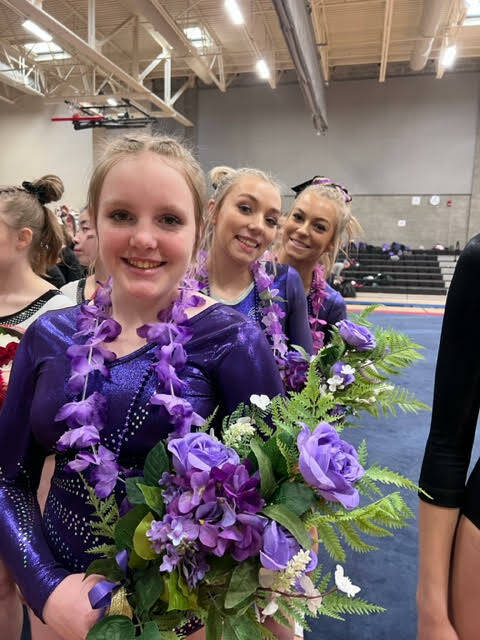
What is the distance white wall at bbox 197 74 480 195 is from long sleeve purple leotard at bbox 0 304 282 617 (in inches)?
610

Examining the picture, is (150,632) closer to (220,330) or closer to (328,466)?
(328,466)

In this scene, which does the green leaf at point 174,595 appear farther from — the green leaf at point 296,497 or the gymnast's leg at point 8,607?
the gymnast's leg at point 8,607

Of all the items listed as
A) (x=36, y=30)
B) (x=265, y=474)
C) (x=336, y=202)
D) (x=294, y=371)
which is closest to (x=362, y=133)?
(x=36, y=30)

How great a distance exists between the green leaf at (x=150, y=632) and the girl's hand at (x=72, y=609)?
20 centimetres

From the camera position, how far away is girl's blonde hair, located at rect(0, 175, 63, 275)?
2023 mm

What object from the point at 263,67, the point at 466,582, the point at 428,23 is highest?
the point at 428,23

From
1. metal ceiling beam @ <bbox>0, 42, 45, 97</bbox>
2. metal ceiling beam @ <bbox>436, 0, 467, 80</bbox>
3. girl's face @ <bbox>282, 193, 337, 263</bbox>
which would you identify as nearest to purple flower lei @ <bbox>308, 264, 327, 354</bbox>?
girl's face @ <bbox>282, 193, 337, 263</bbox>

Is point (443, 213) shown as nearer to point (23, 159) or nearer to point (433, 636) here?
point (23, 159)

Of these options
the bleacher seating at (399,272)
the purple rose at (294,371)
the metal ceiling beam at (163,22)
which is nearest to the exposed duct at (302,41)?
the metal ceiling beam at (163,22)

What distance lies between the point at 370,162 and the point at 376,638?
15.6 m

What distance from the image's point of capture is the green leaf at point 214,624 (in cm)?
64

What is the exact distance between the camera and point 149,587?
2.18ft

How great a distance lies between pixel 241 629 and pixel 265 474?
188 millimetres

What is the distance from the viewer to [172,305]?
105 cm
